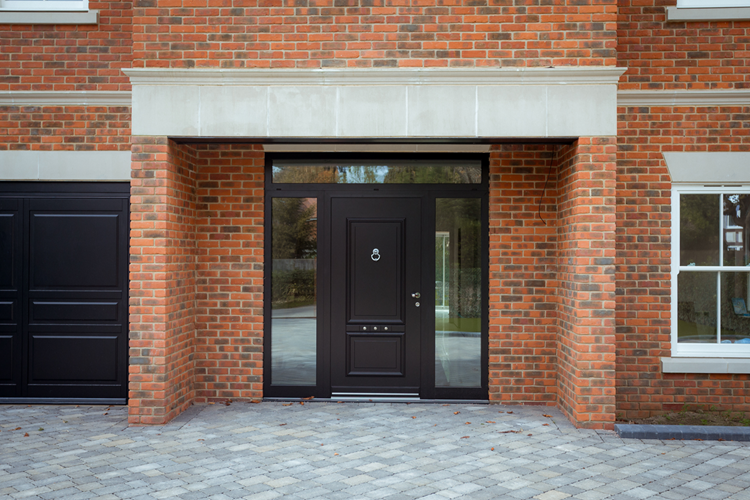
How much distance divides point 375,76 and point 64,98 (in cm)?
390

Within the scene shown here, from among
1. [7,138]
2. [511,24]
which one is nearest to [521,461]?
[511,24]

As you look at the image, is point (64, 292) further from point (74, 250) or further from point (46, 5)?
point (46, 5)

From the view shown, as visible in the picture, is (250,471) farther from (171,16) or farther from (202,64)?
(171,16)

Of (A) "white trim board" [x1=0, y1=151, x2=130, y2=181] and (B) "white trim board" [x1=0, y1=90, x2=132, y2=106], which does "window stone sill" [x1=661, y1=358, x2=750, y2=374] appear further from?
(B) "white trim board" [x1=0, y1=90, x2=132, y2=106]

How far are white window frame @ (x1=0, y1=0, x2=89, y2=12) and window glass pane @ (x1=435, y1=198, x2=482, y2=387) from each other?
5.06 meters

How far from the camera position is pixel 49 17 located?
22.4 feet

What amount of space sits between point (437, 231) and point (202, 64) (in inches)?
129

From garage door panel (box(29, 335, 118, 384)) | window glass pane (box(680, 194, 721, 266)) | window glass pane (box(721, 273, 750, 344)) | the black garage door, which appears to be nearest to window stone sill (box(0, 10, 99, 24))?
the black garage door

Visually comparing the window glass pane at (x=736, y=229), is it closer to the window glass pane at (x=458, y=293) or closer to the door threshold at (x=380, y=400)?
the window glass pane at (x=458, y=293)

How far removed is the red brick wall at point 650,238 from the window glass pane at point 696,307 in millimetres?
225

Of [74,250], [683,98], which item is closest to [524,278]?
[683,98]

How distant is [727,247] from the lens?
6633 millimetres

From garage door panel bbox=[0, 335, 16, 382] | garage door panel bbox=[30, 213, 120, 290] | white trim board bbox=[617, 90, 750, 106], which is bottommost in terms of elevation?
garage door panel bbox=[0, 335, 16, 382]

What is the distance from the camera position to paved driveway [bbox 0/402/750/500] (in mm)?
4312
